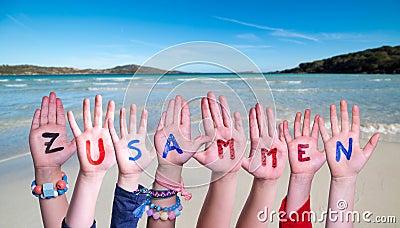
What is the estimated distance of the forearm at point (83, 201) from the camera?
1062 mm

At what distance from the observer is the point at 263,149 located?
1099 millimetres

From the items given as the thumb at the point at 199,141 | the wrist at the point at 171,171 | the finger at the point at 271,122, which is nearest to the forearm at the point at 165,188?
the wrist at the point at 171,171

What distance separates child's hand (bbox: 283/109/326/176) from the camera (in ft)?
3.65

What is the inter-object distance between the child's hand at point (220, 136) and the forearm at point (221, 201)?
0.05 meters

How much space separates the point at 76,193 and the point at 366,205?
2256mm

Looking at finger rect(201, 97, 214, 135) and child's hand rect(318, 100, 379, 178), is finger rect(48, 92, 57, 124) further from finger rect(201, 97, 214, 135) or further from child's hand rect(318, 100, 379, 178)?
child's hand rect(318, 100, 379, 178)

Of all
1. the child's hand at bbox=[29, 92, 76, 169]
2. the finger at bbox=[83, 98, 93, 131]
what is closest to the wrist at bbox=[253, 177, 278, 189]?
the finger at bbox=[83, 98, 93, 131]

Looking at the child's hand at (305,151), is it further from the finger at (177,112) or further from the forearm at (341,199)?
the finger at (177,112)

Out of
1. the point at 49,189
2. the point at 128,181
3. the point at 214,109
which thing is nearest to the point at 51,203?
the point at 49,189

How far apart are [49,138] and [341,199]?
1037 mm

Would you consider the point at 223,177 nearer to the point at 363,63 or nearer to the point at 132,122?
the point at 132,122

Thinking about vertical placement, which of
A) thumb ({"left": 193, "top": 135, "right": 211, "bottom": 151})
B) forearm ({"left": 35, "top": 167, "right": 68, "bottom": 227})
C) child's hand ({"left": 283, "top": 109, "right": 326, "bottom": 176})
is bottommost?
forearm ({"left": 35, "top": 167, "right": 68, "bottom": 227})

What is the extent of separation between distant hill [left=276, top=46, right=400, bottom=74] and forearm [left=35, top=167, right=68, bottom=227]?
33.0 m

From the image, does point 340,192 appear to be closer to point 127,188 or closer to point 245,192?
point 127,188
